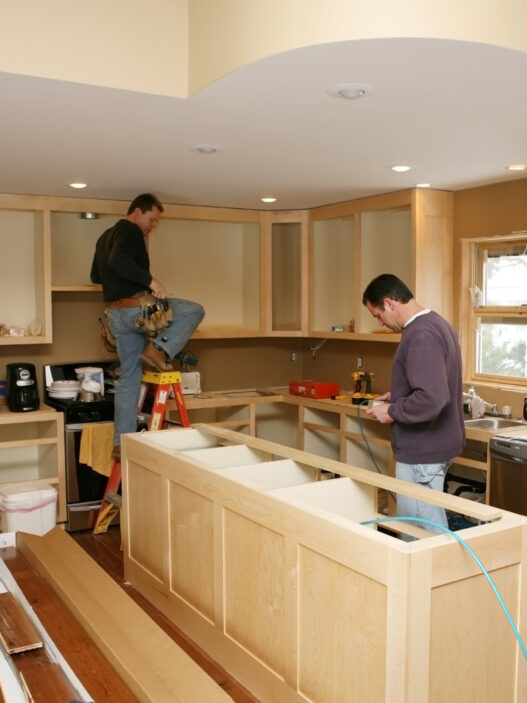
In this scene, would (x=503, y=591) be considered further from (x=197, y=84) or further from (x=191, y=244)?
(x=191, y=244)

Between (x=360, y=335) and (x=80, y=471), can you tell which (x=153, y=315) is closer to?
(x=80, y=471)

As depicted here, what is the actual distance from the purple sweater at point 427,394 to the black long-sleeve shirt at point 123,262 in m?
1.88

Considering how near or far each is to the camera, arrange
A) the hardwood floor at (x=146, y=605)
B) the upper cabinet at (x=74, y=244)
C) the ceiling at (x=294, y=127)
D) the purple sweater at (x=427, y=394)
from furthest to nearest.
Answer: the upper cabinet at (x=74, y=244)
the purple sweater at (x=427, y=394)
the hardwood floor at (x=146, y=605)
the ceiling at (x=294, y=127)

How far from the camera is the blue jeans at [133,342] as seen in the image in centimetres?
465

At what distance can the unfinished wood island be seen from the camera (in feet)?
6.53

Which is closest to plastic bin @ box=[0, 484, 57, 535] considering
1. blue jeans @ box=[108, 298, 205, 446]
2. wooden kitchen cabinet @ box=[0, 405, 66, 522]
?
wooden kitchen cabinet @ box=[0, 405, 66, 522]

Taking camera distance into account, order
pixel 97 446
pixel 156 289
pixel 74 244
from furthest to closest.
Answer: pixel 74 244, pixel 97 446, pixel 156 289

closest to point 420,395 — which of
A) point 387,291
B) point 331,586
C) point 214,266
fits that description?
point 387,291

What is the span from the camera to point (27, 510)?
4352 mm

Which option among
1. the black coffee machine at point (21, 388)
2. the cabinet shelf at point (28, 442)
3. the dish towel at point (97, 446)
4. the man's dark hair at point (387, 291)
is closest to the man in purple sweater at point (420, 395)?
the man's dark hair at point (387, 291)

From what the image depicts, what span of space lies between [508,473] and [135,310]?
7.95 feet

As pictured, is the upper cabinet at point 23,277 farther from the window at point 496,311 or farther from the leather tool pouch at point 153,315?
the window at point 496,311

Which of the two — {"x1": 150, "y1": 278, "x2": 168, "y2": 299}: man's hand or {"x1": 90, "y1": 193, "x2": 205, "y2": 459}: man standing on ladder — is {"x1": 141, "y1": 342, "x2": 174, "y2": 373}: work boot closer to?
{"x1": 90, "y1": 193, "x2": 205, "y2": 459}: man standing on ladder

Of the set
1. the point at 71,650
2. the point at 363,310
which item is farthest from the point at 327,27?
the point at 363,310
